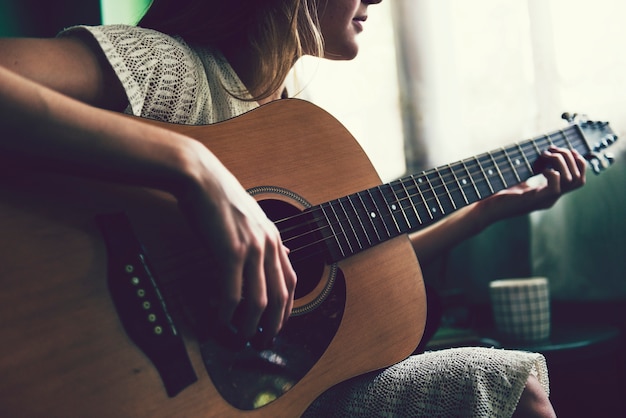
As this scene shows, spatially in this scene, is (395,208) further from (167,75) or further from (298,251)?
(167,75)

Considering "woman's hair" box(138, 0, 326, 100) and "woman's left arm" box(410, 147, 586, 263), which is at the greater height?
"woman's hair" box(138, 0, 326, 100)

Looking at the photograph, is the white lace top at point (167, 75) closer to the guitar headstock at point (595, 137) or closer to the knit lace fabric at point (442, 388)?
the knit lace fabric at point (442, 388)

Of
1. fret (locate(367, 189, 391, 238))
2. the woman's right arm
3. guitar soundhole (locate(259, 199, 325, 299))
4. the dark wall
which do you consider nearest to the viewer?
the woman's right arm

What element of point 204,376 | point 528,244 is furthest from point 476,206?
point 204,376

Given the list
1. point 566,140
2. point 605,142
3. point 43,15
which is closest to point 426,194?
point 566,140

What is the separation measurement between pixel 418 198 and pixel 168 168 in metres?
0.49

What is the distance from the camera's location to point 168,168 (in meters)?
0.56

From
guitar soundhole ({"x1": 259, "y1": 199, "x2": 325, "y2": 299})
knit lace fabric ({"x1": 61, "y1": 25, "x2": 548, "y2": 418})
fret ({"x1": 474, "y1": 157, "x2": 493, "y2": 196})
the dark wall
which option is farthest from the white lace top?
the dark wall

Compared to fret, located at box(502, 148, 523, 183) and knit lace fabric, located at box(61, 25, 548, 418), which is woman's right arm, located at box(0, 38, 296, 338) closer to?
knit lace fabric, located at box(61, 25, 548, 418)

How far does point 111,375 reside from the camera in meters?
0.55

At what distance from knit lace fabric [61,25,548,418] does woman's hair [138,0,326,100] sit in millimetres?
130

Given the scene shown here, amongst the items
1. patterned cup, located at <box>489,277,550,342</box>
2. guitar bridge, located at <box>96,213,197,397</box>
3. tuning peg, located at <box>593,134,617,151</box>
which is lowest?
patterned cup, located at <box>489,277,550,342</box>

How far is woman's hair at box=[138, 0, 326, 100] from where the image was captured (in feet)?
3.25

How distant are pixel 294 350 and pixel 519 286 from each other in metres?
0.82
